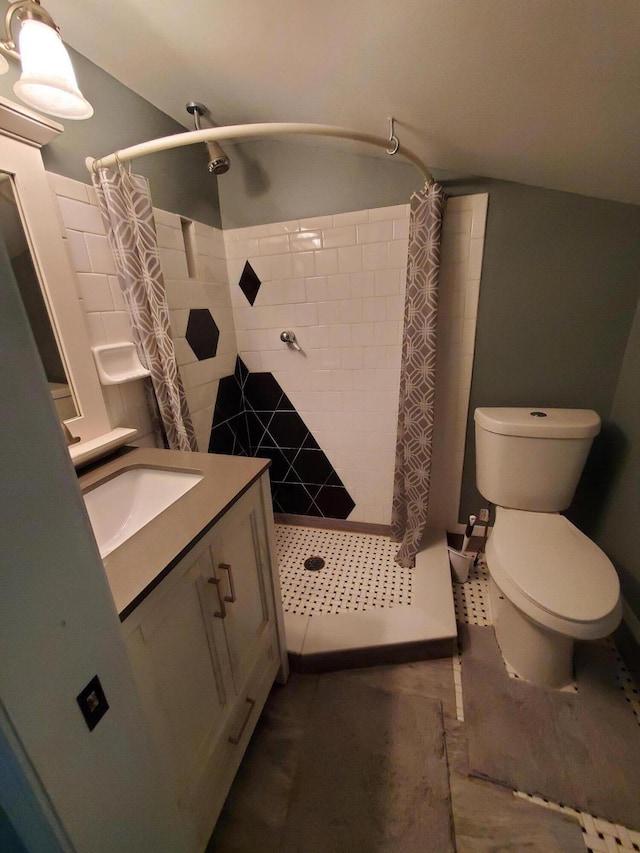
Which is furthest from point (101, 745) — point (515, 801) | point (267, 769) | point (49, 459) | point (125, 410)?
point (515, 801)

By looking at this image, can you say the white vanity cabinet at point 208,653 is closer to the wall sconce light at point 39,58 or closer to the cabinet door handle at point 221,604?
the cabinet door handle at point 221,604

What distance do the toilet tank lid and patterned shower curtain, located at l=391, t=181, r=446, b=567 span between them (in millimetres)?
257

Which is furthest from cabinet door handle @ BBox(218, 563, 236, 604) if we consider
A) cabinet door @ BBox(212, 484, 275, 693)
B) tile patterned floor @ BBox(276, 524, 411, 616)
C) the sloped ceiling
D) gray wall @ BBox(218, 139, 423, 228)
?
gray wall @ BBox(218, 139, 423, 228)

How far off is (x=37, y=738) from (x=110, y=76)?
176 cm

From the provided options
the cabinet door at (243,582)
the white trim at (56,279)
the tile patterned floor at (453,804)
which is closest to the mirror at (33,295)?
the white trim at (56,279)

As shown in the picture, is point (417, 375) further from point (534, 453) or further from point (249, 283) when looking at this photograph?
point (249, 283)

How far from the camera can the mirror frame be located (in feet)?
2.85

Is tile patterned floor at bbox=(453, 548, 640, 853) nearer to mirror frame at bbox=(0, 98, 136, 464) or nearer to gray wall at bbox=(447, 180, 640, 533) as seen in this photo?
gray wall at bbox=(447, 180, 640, 533)

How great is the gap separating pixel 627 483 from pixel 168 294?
2060 millimetres

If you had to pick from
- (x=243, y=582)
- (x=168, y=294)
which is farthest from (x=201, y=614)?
(x=168, y=294)

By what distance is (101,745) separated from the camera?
42 cm

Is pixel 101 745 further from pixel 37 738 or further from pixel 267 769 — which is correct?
pixel 267 769

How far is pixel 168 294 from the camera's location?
1.43m

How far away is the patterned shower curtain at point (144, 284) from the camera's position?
109 centimetres
